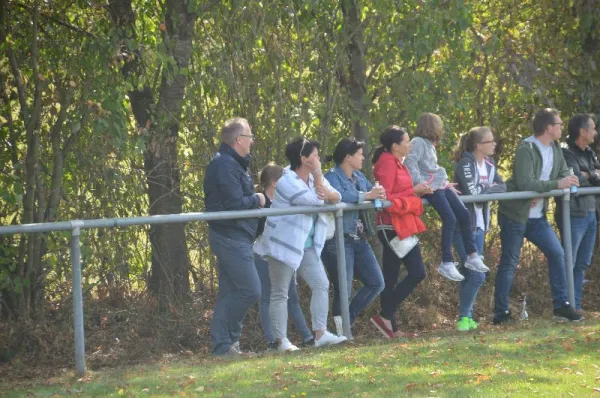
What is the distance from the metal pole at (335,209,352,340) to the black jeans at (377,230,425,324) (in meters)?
0.56

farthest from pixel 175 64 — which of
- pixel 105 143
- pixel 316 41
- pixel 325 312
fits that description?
A: pixel 325 312

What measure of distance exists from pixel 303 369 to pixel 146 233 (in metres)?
3.47

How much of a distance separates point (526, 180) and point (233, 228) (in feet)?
10.4

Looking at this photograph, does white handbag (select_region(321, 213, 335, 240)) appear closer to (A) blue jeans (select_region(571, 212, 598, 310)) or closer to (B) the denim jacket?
(B) the denim jacket

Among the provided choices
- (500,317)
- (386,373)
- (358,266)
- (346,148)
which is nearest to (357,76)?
(346,148)

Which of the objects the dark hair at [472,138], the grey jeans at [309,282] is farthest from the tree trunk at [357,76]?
the grey jeans at [309,282]

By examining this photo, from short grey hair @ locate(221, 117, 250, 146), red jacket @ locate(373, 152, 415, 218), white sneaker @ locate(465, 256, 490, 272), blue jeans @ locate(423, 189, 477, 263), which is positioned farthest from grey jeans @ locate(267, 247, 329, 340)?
white sneaker @ locate(465, 256, 490, 272)

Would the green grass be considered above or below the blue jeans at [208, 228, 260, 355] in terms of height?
below

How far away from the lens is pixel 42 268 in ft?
38.2

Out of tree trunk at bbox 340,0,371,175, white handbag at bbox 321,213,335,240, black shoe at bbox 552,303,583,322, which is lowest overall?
black shoe at bbox 552,303,583,322

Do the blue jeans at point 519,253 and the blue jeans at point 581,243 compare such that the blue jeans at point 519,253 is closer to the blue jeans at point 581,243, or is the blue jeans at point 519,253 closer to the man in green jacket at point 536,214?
the man in green jacket at point 536,214

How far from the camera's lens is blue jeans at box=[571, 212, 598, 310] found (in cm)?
1252

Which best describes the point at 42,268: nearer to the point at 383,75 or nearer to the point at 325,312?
the point at 325,312

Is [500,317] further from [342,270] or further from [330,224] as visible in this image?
[330,224]
